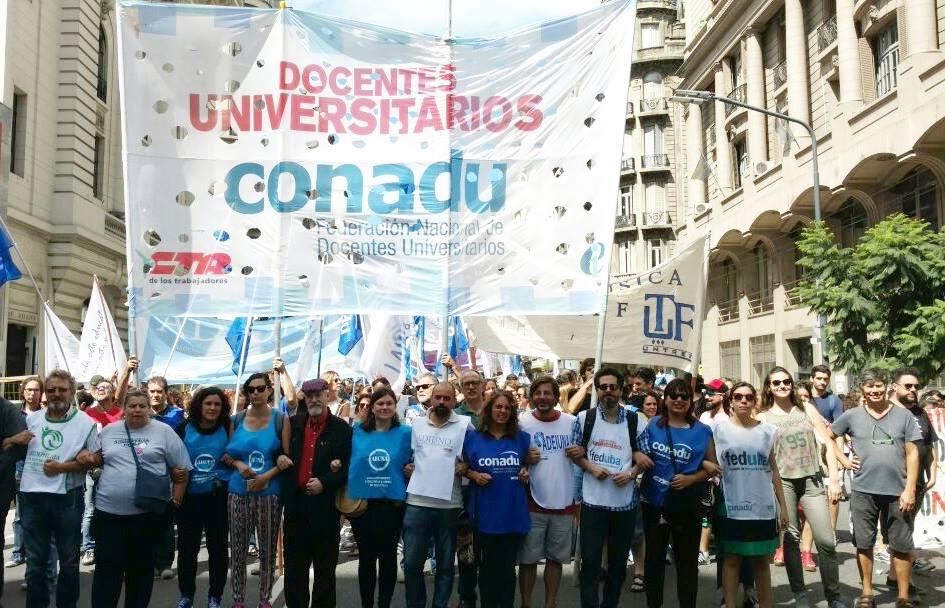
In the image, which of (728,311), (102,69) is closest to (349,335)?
(102,69)

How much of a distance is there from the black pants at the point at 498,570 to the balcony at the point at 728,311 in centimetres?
2975

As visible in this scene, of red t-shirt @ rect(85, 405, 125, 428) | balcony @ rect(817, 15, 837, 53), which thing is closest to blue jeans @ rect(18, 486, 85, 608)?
red t-shirt @ rect(85, 405, 125, 428)

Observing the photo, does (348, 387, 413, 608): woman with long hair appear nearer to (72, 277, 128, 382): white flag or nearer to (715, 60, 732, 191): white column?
(72, 277, 128, 382): white flag

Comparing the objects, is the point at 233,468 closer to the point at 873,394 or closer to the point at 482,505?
the point at 482,505

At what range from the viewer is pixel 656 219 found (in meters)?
52.2

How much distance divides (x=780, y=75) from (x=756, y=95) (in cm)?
101

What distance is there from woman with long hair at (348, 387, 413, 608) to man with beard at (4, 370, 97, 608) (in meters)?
1.98

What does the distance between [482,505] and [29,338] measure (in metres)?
22.1

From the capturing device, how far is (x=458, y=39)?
810 cm

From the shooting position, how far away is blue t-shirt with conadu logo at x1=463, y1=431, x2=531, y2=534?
20.1ft

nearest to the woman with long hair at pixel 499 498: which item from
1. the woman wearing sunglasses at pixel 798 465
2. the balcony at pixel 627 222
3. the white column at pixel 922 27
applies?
the woman wearing sunglasses at pixel 798 465

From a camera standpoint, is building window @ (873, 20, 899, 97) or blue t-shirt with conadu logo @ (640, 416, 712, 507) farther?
building window @ (873, 20, 899, 97)

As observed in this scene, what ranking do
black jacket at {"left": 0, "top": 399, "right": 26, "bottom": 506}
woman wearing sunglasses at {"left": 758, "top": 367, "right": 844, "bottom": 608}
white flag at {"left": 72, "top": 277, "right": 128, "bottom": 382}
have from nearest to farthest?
black jacket at {"left": 0, "top": 399, "right": 26, "bottom": 506} → woman wearing sunglasses at {"left": 758, "top": 367, "right": 844, "bottom": 608} → white flag at {"left": 72, "top": 277, "right": 128, "bottom": 382}

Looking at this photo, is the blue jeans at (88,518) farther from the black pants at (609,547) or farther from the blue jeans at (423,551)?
the black pants at (609,547)
